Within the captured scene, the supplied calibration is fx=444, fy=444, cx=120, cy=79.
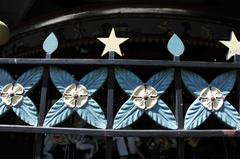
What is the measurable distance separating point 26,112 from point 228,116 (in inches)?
69.5

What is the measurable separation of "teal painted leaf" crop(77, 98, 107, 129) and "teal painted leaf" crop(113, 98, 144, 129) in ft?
0.37

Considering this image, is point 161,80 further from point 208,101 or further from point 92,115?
point 92,115

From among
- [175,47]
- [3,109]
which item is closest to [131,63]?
[175,47]

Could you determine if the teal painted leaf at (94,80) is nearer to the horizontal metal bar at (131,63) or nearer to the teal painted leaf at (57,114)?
the horizontal metal bar at (131,63)

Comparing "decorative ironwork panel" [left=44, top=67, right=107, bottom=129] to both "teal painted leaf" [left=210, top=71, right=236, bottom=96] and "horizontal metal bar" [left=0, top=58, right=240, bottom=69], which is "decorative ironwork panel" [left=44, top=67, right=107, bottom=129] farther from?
"teal painted leaf" [left=210, top=71, right=236, bottom=96]

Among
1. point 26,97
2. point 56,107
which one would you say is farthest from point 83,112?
point 26,97

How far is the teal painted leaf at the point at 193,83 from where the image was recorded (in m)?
3.90

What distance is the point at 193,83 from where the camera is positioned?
3.91 meters

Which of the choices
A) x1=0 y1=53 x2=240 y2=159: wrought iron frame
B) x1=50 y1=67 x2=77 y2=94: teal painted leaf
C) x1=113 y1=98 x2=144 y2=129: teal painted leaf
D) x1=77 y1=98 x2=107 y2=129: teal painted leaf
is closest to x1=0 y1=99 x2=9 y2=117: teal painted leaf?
x1=0 y1=53 x2=240 y2=159: wrought iron frame

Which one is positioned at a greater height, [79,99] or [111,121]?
[79,99]

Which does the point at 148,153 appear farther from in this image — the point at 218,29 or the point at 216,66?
the point at 216,66

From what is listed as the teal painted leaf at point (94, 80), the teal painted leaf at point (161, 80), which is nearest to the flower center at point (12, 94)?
the teal painted leaf at point (94, 80)

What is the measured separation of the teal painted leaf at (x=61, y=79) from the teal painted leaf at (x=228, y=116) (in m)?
1.30

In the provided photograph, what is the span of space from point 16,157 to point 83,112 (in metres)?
4.17
